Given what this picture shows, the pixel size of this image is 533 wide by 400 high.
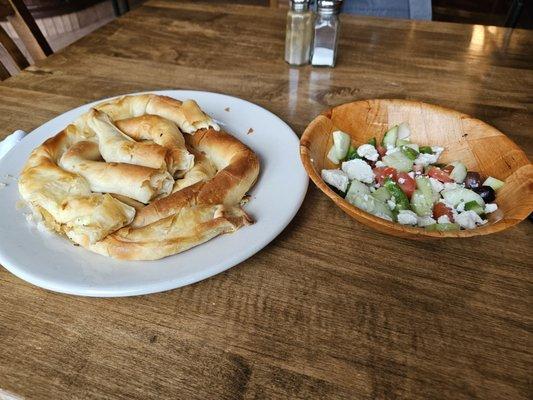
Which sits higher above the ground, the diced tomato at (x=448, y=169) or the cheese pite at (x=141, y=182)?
the cheese pite at (x=141, y=182)

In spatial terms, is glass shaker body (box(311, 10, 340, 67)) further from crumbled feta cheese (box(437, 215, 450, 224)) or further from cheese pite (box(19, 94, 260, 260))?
crumbled feta cheese (box(437, 215, 450, 224))

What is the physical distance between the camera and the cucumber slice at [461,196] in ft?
1.84

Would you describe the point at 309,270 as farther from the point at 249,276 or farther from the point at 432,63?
the point at 432,63

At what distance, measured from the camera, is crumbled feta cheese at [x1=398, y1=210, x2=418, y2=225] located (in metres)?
0.53

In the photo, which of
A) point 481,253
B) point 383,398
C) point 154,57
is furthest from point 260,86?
point 383,398

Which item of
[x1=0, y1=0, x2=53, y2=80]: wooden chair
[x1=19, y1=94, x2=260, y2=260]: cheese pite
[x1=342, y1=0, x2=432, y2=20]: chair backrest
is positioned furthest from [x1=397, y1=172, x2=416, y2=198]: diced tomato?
[x1=342, y1=0, x2=432, y2=20]: chair backrest

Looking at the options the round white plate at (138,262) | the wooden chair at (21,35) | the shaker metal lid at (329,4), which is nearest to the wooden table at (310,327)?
the round white plate at (138,262)

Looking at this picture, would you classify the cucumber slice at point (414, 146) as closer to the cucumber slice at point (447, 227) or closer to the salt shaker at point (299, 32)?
the cucumber slice at point (447, 227)

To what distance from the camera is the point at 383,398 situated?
409mm

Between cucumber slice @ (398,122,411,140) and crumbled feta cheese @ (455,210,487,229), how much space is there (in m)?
0.19

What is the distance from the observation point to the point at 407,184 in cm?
59

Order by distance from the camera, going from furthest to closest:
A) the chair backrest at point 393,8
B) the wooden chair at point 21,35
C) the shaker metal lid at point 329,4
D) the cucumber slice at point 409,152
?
1. the chair backrest at point 393,8
2. the wooden chair at point 21,35
3. the shaker metal lid at point 329,4
4. the cucumber slice at point 409,152

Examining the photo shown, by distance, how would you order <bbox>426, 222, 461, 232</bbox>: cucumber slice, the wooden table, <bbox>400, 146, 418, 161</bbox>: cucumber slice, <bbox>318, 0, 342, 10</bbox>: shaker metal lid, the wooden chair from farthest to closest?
1. the wooden chair
2. <bbox>318, 0, 342, 10</bbox>: shaker metal lid
3. <bbox>400, 146, 418, 161</bbox>: cucumber slice
4. <bbox>426, 222, 461, 232</bbox>: cucumber slice
5. the wooden table

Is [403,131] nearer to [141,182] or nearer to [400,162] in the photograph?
[400,162]
